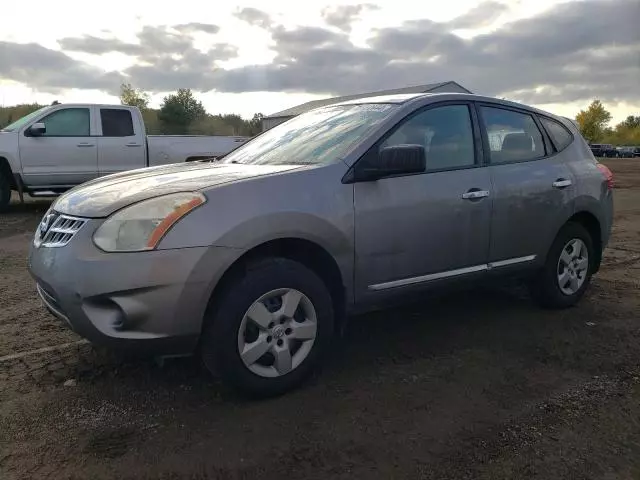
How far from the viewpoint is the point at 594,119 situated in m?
102

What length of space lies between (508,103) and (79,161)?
8964 mm

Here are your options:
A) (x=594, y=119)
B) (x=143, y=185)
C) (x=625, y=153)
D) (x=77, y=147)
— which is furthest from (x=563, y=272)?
(x=594, y=119)

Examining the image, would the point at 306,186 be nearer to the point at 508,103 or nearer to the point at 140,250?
the point at 140,250

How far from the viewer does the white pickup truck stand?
10.9 m

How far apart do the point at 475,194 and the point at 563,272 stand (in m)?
1.42

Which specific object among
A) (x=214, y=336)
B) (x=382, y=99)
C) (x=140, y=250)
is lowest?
(x=214, y=336)

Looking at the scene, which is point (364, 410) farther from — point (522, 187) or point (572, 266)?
point (572, 266)

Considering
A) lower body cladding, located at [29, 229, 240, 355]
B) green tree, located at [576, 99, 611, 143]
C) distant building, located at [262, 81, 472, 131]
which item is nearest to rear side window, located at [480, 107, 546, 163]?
lower body cladding, located at [29, 229, 240, 355]

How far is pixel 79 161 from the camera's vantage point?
444 inches

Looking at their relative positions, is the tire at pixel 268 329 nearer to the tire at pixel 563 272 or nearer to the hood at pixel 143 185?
the hood at pixel 143 185

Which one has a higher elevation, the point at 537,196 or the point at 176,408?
the point at 537,196

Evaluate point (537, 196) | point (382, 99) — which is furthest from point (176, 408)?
point (537, 196)

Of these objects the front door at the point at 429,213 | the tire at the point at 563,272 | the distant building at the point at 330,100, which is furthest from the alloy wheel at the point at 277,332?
the distant building at the point at 330,100

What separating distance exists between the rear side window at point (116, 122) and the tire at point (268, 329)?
9457mm
